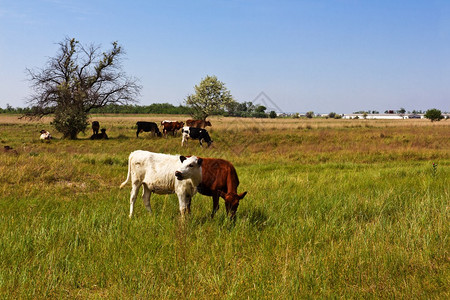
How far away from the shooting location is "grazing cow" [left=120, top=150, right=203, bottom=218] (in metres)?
5.89

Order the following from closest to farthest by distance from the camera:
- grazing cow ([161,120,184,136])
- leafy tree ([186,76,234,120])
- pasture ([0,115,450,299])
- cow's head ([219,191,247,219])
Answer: pasture ([0,115,450,299]), cow's head ([219,191,247,219]), grazing cow ([161,120,184,136]), leafy tree ([186,76,234,120])

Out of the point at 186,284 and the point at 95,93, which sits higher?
the point at 95,93

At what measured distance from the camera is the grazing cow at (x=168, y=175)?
19.3 feet

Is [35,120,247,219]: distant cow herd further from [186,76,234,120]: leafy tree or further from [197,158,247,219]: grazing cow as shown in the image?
[186,76,234,120]: leafy tree

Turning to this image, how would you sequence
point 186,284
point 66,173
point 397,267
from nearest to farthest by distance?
point 186,284, point 397,267, point 66,173

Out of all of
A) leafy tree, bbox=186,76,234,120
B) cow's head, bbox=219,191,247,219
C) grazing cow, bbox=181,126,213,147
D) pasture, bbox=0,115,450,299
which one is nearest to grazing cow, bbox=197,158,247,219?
cow's head, bbox=219,191,247,219

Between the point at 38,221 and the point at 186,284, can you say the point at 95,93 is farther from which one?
the point at 186,284

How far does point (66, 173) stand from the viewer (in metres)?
11.6

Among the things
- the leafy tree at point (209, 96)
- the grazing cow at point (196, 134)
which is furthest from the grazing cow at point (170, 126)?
the leafy tree at point (209, 96)

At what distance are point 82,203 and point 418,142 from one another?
2595 cm

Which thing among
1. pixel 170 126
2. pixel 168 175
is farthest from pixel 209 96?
pixel 168 175

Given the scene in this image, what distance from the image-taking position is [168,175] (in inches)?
254

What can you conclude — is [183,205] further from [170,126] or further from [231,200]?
[170,126]

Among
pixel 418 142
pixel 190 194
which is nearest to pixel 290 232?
pixel 190 194
